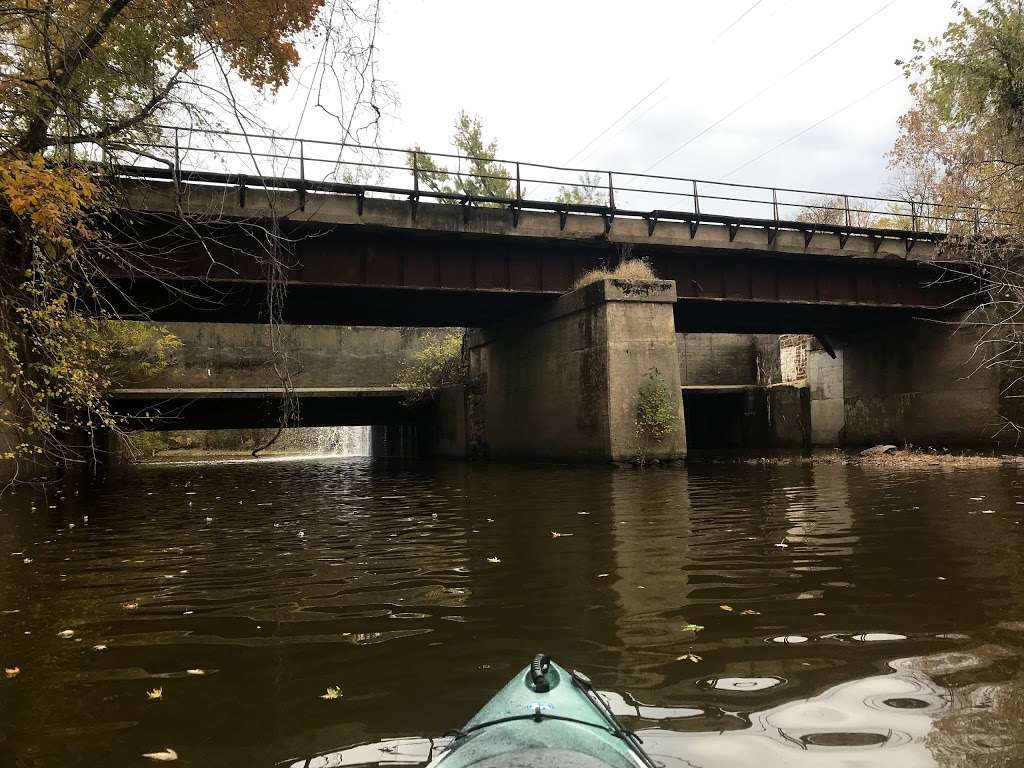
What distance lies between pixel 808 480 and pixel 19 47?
44.9 feet

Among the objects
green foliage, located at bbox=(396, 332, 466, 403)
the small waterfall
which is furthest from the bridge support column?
the small waterfall

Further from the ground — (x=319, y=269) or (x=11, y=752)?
(x=319, y=269)

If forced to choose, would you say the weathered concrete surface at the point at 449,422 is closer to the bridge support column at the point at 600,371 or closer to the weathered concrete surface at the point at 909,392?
the bridge support column at the point at 600,371

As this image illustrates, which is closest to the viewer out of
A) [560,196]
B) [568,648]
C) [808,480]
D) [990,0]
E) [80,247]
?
[568,648]

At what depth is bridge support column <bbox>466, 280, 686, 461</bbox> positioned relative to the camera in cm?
1848

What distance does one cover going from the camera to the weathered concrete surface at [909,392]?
24.0 m

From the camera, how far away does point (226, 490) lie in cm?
1688

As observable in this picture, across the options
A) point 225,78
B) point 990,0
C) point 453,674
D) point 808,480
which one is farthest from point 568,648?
point 990,0

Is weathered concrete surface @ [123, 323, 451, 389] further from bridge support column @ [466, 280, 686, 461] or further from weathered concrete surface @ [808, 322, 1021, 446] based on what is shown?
weathered concrete surface @ [808, 322, 1021, 446]

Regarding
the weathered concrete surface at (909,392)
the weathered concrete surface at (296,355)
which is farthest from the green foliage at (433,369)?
the weathered concrete surface at (909,392)

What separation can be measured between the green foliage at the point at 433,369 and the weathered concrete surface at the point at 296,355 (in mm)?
588

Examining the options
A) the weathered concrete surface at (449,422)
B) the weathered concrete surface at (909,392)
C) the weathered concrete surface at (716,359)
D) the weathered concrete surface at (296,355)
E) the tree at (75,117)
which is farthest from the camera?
the weathered concrete surface at (716,359)

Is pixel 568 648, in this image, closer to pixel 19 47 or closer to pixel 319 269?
pixel 19 47

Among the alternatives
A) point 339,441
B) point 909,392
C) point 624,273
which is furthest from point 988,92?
point 339,441
